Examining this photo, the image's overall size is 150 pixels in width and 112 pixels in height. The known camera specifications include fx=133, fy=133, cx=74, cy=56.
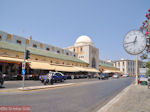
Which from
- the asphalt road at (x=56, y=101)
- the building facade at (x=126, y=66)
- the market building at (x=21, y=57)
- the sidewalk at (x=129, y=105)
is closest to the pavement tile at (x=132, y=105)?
the sidewalk at (x=129, y=105)

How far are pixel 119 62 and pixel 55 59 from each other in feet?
298

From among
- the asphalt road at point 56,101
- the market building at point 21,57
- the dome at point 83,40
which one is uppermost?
the dome at point 83,40

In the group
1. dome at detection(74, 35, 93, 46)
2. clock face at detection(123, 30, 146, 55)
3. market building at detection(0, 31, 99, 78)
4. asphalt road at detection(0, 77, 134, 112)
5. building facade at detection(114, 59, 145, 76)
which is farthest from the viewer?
building facade at detection(114, 59, 145, 76)

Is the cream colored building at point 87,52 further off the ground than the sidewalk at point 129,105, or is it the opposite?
the cream colored building at point 87,52

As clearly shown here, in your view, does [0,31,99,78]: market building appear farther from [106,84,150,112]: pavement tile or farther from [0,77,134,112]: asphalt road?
[106,84,150,112]: pavement tile

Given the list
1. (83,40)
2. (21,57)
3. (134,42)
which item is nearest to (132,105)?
(134,42)

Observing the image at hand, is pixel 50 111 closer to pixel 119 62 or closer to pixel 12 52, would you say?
pixel 12 52

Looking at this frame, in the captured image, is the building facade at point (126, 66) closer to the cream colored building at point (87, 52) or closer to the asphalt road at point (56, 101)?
the cream colored building at point (87, 52)

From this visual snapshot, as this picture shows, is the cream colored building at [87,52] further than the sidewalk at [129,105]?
Yes

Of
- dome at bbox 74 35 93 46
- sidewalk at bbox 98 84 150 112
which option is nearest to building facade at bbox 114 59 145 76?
dome at bbox 74 35 93 46

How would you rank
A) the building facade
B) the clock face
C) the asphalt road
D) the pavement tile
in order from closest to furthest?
the pavement tile
the asphalt road
the clock face
the building facade

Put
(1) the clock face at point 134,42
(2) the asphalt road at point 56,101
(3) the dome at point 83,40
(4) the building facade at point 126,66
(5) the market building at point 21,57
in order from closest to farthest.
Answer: (2) the asphalt road at point 56,101
(1) the clock face at point 134,42
(5) the market building at point 21,57
(3) the dome at point 83,40
(4) the building facade at point 126,66

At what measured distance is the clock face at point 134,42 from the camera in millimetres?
11100

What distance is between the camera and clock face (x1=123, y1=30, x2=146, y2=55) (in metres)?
11.1
